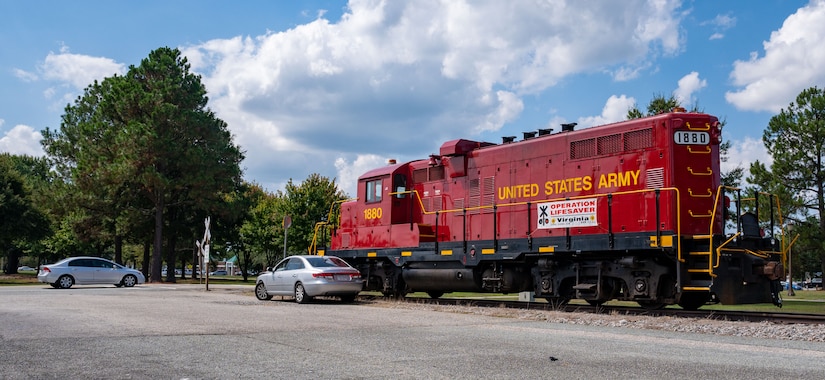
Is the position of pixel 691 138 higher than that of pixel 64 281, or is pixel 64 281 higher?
pixel 691 138

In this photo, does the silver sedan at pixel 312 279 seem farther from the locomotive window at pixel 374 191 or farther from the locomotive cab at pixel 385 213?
the locomotive window at pixel 374 191

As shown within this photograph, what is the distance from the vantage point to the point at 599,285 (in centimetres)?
1472

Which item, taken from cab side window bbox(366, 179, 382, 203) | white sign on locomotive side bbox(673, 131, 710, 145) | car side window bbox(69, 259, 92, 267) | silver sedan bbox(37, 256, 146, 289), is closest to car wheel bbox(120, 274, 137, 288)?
silver sedan bbox(37, 256, 146, 289)

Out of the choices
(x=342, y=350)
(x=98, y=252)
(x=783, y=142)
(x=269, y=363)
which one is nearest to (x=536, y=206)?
(x=342, y=350)

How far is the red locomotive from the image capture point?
44.1 feet

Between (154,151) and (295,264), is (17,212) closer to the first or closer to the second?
(154,151)

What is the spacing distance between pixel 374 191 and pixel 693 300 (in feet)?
34.5

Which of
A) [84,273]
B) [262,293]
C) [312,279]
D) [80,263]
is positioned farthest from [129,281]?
[312,279]

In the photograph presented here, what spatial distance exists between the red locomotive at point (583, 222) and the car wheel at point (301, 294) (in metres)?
2.90

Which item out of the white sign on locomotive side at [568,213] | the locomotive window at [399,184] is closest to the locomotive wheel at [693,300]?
the white sign on locomotive side at [568,213]

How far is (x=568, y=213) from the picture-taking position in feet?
50.7

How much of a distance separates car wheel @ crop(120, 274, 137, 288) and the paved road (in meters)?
18.5

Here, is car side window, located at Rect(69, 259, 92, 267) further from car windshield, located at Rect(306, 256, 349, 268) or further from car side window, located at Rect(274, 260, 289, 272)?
car windshield, located at Rect(306, 256, 349, 268)

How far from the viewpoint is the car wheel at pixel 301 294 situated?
1847cm
